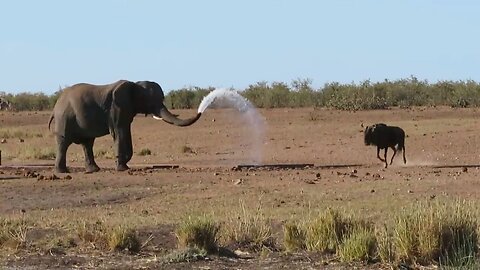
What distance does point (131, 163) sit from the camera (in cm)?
3225

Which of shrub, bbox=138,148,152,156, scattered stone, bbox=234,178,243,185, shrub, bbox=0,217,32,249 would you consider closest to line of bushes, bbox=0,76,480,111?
shrub, bbox=138,148,152,156

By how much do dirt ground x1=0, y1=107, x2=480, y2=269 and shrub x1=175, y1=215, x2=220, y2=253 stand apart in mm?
371

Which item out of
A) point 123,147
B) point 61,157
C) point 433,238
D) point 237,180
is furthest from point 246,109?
point 433,238

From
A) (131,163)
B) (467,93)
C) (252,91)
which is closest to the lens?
(131,163)

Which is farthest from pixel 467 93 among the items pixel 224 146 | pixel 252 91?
pixel 224 146

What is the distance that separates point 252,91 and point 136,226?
44.4 m

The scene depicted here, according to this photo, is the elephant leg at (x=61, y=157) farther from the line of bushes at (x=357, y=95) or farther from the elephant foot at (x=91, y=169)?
the line of bushes at (x=357, y=95)

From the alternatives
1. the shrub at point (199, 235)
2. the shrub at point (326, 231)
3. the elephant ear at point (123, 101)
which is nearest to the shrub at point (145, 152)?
the elephant ear at point (123, 101)

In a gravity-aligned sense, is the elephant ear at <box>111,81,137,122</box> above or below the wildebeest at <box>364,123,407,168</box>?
above

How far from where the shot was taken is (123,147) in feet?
92.7

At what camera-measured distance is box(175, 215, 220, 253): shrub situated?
14.9m

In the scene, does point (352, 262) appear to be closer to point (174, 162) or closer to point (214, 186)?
point (214, 186)

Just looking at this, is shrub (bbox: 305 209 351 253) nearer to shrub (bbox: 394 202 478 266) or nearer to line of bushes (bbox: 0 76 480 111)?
shrub (bbox: 394 202 478 266)

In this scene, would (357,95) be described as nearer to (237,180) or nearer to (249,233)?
(237,180)
